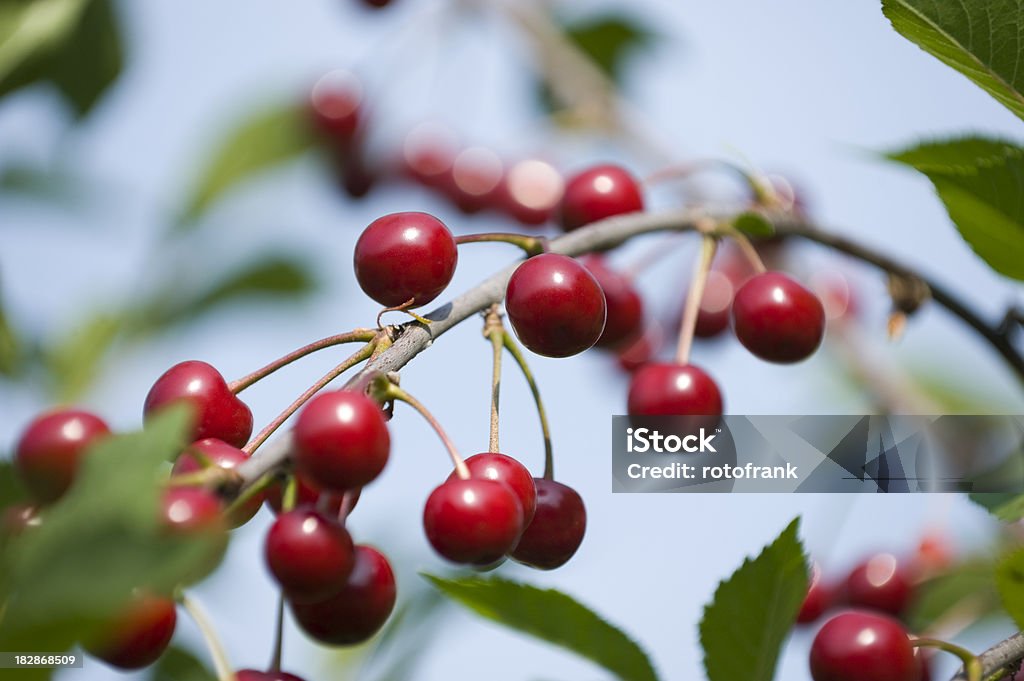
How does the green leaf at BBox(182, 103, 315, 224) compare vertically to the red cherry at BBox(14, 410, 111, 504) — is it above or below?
above

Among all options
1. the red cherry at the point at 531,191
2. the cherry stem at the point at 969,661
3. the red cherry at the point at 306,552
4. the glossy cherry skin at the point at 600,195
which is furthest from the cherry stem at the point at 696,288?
the red cherry at the point at 531,191

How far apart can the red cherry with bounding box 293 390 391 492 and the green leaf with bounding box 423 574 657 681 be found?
38cm

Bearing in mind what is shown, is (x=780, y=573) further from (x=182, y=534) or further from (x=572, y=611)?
(x=182, y=534)

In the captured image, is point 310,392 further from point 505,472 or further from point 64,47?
point 64,47

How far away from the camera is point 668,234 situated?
171cm

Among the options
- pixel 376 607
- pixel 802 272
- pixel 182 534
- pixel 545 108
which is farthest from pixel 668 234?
pixel 545 108

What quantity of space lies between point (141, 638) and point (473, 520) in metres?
0.33

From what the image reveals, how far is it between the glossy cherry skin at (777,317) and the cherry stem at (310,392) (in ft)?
2.53

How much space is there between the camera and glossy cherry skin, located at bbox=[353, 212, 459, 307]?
1.29m

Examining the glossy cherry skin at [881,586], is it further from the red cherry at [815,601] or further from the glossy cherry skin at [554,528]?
the glossy cherry skin at [554,528]

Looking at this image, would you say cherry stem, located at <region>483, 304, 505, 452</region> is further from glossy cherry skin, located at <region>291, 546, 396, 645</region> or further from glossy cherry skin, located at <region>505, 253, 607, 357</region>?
glossy cherry skin, located at <region>291, 546, 396, 645</region>

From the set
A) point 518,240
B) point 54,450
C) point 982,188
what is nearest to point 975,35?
point 982,188

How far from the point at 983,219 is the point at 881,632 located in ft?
1.81

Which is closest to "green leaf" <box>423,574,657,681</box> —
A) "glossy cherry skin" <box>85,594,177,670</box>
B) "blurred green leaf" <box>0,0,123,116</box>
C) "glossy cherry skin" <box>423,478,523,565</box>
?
"glossy cherry skin" <box>423,478,523,565</box>
